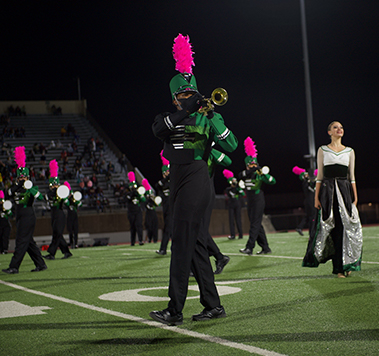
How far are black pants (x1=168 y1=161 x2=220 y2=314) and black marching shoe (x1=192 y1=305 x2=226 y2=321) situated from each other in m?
0.03

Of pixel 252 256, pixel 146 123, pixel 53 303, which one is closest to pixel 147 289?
pixel 53 303

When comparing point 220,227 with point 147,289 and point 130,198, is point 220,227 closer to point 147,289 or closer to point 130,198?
point 130,198

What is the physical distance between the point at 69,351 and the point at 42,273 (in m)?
5.65

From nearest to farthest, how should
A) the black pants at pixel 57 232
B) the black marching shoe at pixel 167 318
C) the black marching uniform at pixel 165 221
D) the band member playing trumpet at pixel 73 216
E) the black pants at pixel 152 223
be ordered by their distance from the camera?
the black marching shoe at pixel 167 318
the black marching uniform at pixel 165 221
the black pants at pixel 57 232
the band member playing trumpet at pixel 73 216
the black pants at pixel 152 223

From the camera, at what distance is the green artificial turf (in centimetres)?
312

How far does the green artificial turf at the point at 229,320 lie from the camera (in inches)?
123

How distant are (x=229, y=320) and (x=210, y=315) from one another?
0.52 feet

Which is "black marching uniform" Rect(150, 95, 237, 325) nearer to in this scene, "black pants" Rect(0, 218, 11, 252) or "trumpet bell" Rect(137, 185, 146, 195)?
"trumpet bell" Rect(137, 185, 146, 195)

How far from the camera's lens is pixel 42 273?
8.57 meters

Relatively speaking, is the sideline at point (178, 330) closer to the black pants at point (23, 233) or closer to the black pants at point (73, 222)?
the black pants at point (23, 233)

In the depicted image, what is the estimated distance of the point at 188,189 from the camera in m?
3.92

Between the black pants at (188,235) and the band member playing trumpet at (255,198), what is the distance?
5979 mm

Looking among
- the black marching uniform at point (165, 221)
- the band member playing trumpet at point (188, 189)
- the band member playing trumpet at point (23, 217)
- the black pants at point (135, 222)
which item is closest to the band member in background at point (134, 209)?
the black pants at point (135, 222)

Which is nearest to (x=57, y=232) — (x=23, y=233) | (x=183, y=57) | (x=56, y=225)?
(x=56, y=225)
